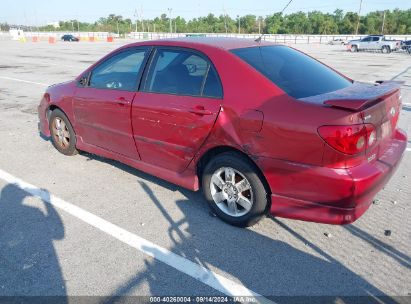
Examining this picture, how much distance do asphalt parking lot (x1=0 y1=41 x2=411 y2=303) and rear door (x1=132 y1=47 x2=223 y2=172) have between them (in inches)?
24.4

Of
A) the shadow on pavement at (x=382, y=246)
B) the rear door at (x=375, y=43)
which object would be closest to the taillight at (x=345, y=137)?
the shadow on pavement at (x=382, y=246)

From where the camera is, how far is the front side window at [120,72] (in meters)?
4.08

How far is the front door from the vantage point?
13.4 ft

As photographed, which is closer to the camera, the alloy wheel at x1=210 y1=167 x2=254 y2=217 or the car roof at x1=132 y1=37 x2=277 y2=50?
the alloy wheel at x1=210 y1=167 x2=254 y2=217

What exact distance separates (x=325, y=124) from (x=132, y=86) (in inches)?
88.7

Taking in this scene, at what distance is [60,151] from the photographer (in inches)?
218

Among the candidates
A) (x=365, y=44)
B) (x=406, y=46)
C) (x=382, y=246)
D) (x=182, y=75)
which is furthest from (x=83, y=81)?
(x=365, y=44)

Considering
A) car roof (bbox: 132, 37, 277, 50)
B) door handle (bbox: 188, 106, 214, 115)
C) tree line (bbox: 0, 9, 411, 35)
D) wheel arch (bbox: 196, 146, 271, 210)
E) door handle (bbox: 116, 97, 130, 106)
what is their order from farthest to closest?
1. tree line (bbox: 0, 9, 411, 35)
2. door handle (bbox: 116, 97, 130, 106)
3. car roof (bbox: 132, 37, 277, 50)
4. door handle (bbox: 188, 106, 214, 115)
5. wheel arch (bbox: 196, 146, 271, 210)

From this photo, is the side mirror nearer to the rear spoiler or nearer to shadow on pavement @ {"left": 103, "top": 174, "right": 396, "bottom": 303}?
shadow on pavement @ {"left": 103, "top": 174, "right": 396, "bottom": 303}

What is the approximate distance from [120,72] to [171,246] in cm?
227

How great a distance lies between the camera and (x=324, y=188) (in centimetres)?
278

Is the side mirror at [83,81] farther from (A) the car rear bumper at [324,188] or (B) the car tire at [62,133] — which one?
(A) the car rear bumper at [324,188]

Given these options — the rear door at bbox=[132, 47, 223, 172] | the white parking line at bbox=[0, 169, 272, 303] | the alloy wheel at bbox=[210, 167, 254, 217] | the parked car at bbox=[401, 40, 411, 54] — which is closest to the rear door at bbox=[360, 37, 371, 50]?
the parked car at bbox=[401, 40, 411, 54]

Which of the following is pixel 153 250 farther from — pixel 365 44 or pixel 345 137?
pixel 365 44
